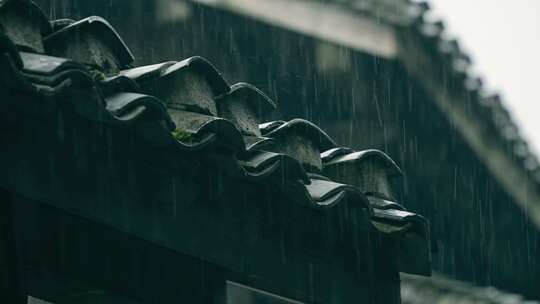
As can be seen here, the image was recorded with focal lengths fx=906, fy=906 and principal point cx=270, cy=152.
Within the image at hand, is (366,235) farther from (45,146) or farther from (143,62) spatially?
(143,62)

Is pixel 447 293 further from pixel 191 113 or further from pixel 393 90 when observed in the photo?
pixel 191 113

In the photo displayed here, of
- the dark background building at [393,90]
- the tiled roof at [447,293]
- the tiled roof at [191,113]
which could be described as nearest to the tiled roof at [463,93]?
the dark background building at [393,90]

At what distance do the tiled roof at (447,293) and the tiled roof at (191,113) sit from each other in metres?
4.40

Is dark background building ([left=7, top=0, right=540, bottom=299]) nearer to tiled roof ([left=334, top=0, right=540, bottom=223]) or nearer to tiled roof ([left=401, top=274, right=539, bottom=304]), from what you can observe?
tiled roof ([left=334, top=0, right=540, bottom=223])

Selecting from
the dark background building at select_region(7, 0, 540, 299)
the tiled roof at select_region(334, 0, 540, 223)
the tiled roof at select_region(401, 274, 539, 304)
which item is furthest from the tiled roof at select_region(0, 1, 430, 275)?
the tiled roof at select_region(401, 274, 539, 304)

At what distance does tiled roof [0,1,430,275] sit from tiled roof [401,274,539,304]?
4.40m

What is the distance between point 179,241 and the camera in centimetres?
313

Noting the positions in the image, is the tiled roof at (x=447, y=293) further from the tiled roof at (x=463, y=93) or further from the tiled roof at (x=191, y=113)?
the tiled roof at (x=191, y=113)

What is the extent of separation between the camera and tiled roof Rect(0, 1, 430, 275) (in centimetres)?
259

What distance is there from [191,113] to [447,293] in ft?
18.2

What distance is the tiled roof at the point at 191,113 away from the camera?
2590 mm

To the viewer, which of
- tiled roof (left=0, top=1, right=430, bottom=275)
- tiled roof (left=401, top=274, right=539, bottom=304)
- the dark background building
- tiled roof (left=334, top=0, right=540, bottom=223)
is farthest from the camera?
tiled roof (left=401, top=274, right=539, bottom=304)

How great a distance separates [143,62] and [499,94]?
9.69 ft

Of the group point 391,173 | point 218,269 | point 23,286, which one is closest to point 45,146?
point 23,286
